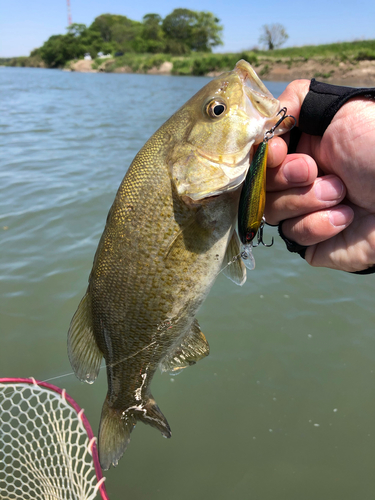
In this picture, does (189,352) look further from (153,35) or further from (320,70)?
(153,35)

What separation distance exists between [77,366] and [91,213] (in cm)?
515

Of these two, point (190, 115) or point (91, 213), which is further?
point (91, 213)

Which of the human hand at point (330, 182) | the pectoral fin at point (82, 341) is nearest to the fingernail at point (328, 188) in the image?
the human hand at point (330, 182)

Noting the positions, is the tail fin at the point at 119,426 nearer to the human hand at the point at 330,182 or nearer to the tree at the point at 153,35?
the human hand at the point at 330,182

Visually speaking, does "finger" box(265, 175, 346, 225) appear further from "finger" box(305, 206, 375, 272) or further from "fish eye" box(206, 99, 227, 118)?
"fish eye" box(206, 99, 227, 118)

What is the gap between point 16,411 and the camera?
3.23 meters

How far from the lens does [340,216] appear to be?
2.04 metres

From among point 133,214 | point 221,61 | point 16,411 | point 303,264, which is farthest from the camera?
point 221,61


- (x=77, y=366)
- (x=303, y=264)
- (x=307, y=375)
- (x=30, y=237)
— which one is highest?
(x=77, y=366)

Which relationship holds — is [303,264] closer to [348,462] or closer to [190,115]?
[348,462]

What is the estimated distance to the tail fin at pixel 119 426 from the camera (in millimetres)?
2066

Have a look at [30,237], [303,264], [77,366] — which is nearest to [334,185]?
[77,366]

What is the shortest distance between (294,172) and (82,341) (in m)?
1.60

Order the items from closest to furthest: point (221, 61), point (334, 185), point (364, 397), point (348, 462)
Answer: point (334, 185)
point (348, 462)
point (364, 397)
point (221, 61)
